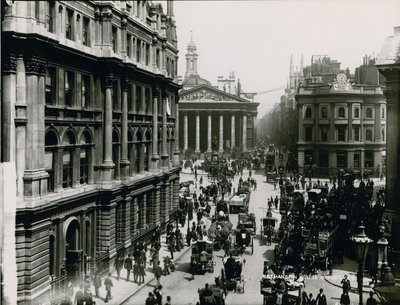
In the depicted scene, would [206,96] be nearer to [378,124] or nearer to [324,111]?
[324,111]

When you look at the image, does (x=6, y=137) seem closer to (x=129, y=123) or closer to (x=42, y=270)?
(x=42, y=270)

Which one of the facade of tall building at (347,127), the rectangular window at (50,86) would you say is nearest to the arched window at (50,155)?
the rectangular window at (50,86)

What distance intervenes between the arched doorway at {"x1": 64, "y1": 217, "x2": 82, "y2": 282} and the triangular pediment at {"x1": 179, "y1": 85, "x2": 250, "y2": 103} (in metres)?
93.8

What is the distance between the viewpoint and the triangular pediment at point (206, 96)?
118 metres

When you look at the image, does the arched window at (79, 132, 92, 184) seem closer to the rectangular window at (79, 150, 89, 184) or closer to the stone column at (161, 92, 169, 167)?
the rectangular window at (79, 150, 89, 184)

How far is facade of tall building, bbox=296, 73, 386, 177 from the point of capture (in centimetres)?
7188

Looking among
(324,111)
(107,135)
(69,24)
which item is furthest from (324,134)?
(69,24)

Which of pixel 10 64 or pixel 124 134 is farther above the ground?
pixel 10 64

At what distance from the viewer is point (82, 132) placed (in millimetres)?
26422

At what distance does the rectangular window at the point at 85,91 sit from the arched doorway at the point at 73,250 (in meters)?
6.39

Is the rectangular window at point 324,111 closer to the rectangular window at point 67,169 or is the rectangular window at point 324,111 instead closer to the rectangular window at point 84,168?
the rectangular window at point 84,168

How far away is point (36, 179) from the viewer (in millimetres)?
20547

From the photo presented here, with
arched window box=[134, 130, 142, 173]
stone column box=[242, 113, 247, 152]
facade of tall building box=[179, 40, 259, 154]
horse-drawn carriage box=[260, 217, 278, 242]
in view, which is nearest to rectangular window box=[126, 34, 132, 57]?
arched window box=[134, 130, 142, 173]

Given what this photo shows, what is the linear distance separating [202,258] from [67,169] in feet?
29.1
